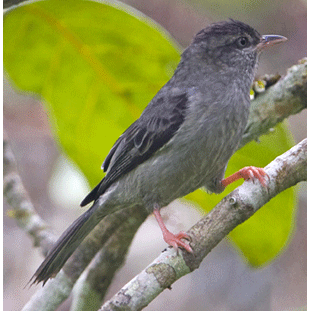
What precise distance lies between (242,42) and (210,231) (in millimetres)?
1866

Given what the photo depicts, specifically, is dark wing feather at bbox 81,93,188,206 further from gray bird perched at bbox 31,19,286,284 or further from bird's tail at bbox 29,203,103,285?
bird's tail at bbox 29,203,103,285

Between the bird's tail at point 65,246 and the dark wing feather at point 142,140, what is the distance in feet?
0.47

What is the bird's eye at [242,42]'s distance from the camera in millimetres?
4133

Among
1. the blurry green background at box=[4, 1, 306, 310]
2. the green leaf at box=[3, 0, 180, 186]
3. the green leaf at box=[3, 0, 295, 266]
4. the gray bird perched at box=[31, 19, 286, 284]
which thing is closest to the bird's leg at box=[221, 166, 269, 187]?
the gray bird perched at box=[31, 19, 286, 284]

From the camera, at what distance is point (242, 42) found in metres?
4.15

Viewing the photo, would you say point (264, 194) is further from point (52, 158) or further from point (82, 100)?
point (52, 158)

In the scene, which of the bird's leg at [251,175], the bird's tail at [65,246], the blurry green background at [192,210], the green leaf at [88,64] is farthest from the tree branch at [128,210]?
the blurry green background at [192,210]

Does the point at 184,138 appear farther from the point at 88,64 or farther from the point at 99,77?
the point at 88,64

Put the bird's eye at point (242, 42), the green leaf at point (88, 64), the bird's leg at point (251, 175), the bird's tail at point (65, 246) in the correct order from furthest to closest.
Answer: the green leaf at point (88, 64), the bird's eye at point (242, 42), the bird's tail at point (65, 246), the bird's leg at point (251, 175)

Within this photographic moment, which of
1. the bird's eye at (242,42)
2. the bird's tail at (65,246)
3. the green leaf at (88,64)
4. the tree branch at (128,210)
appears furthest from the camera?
the green leaf at (88,64)

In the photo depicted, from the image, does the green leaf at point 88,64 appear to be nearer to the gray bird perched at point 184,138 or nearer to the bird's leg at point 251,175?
the gray bird perched at point 184,138

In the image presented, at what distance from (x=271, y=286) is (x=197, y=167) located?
3.77 metres

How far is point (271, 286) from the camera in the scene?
6910 millimetres
